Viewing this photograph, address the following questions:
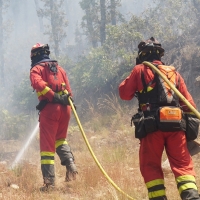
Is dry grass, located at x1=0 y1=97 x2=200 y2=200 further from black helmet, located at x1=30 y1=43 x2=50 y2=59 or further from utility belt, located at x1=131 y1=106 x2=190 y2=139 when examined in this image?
black helmet, located at x1=30 y1=43 x2=50 y2=59

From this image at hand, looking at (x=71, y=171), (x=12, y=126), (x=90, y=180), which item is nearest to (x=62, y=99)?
(x=71, y=171)

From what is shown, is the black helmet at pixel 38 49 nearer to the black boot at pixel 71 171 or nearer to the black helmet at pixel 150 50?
the black boot at pixel 71 171

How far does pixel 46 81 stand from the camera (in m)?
4.48

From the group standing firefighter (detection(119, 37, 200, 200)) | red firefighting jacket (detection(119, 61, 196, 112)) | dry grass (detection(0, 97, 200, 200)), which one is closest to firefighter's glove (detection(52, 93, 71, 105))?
dry grass (detection(0, 97, 200, 200))

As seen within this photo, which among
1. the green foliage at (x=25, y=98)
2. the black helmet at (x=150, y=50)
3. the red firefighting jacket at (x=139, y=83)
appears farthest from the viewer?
the green foliage at (x=25, y=98)

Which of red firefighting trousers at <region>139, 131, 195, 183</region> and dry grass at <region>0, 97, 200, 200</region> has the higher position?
red firefighting trousers at <region>139, 131, 195, 183</region>

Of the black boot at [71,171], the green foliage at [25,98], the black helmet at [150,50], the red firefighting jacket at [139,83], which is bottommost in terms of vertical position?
the black boot at [71,171]

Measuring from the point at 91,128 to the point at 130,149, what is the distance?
3669mm

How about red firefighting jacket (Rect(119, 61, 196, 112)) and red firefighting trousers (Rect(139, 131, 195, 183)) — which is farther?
red firefighting jacket (Rect(119, 61, 196, 112))

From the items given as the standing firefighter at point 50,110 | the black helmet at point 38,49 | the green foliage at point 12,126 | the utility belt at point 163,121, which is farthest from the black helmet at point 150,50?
the green foliage at point 12,126

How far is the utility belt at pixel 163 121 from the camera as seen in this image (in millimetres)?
2770

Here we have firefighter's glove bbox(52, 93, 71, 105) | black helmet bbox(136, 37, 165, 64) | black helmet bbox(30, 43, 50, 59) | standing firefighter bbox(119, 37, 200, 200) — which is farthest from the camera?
black helmet bbox(30, 43, 50, 59)

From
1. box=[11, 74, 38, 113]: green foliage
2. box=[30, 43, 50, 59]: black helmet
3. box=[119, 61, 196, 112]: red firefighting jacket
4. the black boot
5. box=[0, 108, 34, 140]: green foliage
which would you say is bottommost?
box=[0, 108, 34, 140]: green foliage

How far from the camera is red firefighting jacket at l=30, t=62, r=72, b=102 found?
4.28 m
